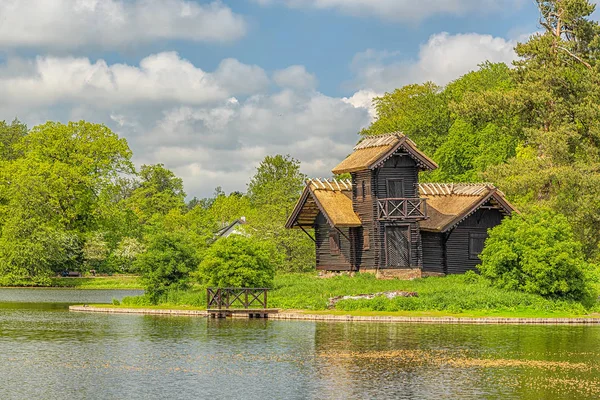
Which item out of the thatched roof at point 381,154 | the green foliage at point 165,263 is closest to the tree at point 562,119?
the thatched roof at point 381,154

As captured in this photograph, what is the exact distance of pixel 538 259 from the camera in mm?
48688

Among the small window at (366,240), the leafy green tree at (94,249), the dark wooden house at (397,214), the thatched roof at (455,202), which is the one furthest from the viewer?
the leafy green tree at (94,249)

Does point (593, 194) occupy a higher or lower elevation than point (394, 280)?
higher

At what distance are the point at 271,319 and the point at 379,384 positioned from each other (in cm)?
2011

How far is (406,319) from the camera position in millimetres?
45500

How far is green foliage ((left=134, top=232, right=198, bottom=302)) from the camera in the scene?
2152 inches

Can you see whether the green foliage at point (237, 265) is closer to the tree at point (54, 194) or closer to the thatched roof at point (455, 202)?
the thatched roof at point (455, 202)

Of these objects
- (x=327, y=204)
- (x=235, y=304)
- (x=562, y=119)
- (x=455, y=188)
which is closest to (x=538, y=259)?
(x=455, y=188)

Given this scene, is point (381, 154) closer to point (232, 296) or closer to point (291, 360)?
point (232, 296)

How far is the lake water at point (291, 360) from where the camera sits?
26.6m

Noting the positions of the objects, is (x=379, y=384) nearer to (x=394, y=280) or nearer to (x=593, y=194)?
(x=394, y=280)

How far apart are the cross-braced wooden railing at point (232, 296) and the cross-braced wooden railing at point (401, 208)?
11.1m

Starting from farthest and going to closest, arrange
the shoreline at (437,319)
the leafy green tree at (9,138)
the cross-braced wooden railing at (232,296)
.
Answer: the leafy green tree at (9,138), the cross-braced wooden railing at (232,296), the shoreline at (437,319)

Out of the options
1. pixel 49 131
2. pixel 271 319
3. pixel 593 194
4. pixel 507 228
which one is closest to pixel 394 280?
pixel 507 228
